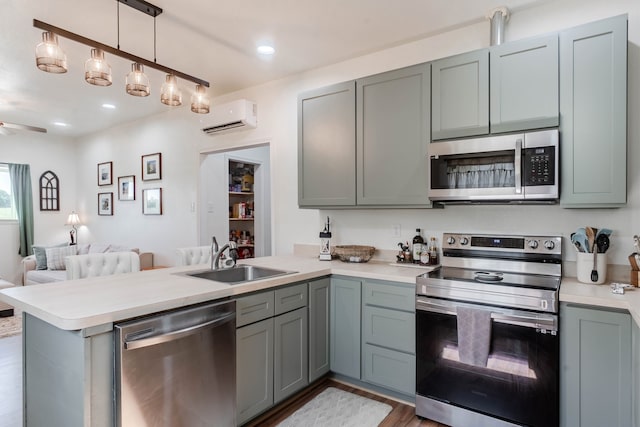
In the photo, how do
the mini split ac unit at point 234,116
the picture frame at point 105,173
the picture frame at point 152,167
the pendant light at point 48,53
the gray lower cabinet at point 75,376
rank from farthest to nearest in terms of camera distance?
the picture frame at point 105,173 < the picture frame at point 152,167 < the mini split ac unit at point 234,116 < the pendant light at point 48,53 < the gray lower cabinet at point 75,376

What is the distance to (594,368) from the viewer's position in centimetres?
181

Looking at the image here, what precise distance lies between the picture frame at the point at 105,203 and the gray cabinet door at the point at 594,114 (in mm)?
6083

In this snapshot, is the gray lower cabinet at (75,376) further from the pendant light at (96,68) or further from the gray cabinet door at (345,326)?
the gray cabinet door at (345,326)

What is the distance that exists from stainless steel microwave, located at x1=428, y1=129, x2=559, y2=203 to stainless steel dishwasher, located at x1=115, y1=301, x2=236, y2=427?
160 cm

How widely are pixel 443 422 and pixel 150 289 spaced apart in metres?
1.90

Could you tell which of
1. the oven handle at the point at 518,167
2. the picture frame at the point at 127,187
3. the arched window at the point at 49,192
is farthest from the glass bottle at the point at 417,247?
the arched window at the point at 49,192

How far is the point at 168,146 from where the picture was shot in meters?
4.86

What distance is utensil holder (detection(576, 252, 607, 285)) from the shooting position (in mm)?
2070

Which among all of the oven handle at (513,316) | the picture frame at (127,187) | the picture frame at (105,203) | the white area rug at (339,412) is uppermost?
the picture frame at (127,187)

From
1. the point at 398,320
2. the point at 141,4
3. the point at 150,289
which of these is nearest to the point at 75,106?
the point at 141,4

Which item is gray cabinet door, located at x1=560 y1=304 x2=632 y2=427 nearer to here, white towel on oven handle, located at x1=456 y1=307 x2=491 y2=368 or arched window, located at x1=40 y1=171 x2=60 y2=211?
white towel on oven handle, located at x1=456 y1=307 x2=491 y2=368

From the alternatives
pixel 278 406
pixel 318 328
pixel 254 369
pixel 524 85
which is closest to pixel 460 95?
pixel 524 85

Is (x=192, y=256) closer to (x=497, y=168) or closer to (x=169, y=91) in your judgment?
(x=169, y=91)

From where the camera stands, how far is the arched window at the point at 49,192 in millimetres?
6320
